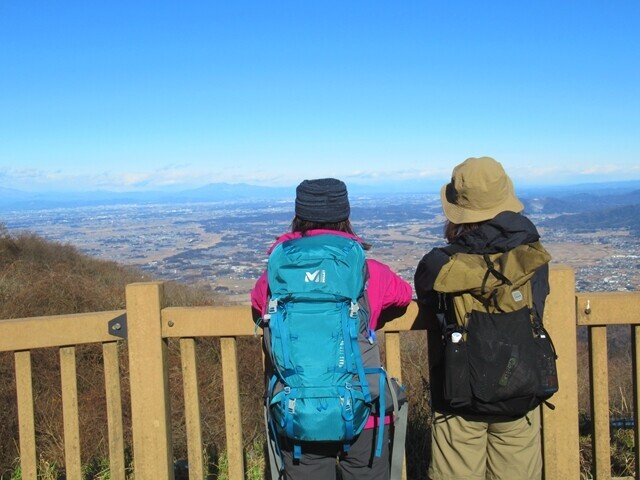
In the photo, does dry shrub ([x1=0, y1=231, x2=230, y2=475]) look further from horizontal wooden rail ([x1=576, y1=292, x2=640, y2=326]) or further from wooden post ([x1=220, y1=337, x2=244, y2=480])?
horizontal wooden rail ([x1=576, y1=292, x2=640, y2=326])

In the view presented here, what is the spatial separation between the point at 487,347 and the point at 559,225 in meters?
35.9

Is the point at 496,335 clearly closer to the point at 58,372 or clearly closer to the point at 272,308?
the point at 272,308

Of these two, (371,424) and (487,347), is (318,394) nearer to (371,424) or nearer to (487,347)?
(371,424)

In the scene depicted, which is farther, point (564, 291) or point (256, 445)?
point (256, 445)

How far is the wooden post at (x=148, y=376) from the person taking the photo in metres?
3.11

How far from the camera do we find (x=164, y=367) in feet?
10.4

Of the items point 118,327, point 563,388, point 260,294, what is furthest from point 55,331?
point 563,388

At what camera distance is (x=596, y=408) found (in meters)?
3.11

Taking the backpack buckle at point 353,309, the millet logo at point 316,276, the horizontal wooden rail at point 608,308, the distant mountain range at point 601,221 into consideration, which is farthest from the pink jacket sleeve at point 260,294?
the distant mountain range at point 601,221

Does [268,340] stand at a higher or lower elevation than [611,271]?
higher

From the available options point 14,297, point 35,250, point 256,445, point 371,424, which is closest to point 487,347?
point 371,424

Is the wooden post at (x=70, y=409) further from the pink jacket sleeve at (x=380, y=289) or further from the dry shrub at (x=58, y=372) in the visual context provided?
the dry shrub at (x=58, y=372)

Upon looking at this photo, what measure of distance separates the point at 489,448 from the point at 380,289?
905 mm

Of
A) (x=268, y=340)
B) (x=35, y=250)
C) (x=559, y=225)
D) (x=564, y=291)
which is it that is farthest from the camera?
(x=559, y=225)
